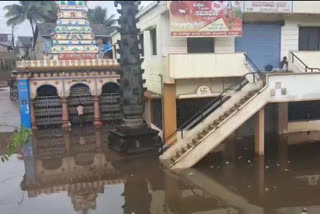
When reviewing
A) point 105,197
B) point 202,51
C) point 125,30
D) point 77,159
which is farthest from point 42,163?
point 202,51

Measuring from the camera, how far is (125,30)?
1187 centimetres

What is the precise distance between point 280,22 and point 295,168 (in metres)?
6.36

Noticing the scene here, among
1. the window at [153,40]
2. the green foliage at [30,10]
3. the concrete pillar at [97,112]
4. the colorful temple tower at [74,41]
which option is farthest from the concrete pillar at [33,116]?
the green foliage at [30,10]

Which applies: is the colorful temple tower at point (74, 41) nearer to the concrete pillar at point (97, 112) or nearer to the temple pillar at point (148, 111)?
the concrete pillar at point (97, 112)

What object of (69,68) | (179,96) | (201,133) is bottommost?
(201,133)

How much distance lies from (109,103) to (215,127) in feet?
31.7

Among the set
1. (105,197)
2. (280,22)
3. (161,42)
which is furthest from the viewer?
(280,22)

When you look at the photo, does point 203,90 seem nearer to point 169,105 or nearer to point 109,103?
point 169,105

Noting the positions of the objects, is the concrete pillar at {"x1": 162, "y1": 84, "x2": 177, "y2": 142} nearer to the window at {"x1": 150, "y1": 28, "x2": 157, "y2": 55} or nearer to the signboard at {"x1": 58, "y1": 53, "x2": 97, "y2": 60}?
the window at {"x1": 150, "y1": 28, "x2": 157, "y2": 55}

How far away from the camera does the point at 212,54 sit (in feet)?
40.3

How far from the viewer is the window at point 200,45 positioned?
1334 cm

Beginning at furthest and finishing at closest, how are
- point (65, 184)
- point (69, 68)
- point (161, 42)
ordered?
point (69, 68)
point (161, 42)
point (65, 184)

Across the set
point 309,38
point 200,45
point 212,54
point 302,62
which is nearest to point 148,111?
point 200,45

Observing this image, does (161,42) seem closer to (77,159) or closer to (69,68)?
(77,159)
